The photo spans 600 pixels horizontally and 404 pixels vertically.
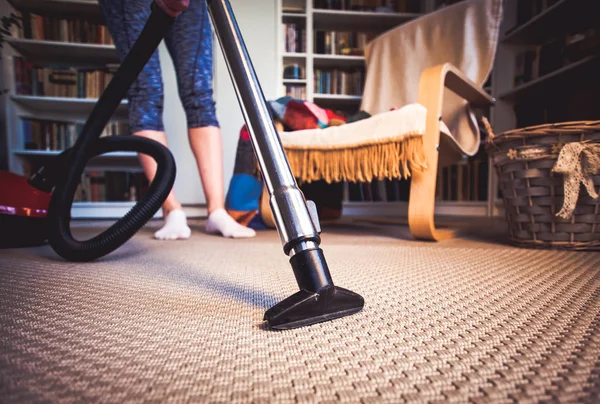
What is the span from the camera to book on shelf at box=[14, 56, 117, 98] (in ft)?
6.27

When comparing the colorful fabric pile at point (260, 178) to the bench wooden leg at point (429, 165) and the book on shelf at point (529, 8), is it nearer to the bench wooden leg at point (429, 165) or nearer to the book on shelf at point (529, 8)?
the bench wooden leg at point (429, 165)

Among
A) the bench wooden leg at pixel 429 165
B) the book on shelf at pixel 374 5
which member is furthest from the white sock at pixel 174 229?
the book on shelf at pixel 374 5

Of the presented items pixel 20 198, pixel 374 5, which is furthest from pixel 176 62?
pixel 374 5

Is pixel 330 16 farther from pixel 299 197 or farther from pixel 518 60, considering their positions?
pixel 299 197

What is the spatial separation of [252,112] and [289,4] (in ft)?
7.13

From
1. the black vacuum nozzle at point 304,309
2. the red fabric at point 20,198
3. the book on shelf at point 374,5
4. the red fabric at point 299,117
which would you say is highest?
the book on shelf at point 374,5

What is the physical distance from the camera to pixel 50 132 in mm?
1992

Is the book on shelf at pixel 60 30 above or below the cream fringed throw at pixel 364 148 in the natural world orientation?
above

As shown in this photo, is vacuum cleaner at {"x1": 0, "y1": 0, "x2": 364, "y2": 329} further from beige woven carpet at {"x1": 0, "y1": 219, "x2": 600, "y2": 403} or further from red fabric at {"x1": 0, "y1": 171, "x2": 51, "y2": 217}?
red fabric at {"x1": 0, "y1": 171, "x2": 51, "y2": 217}

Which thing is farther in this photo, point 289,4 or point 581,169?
point 289,4

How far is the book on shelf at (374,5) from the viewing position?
2127 mm

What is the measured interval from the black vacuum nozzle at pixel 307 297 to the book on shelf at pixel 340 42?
2139 mm

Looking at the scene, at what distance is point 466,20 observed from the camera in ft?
4.01

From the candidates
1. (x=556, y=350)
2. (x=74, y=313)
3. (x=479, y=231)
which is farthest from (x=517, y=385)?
(x=479, y=231)
